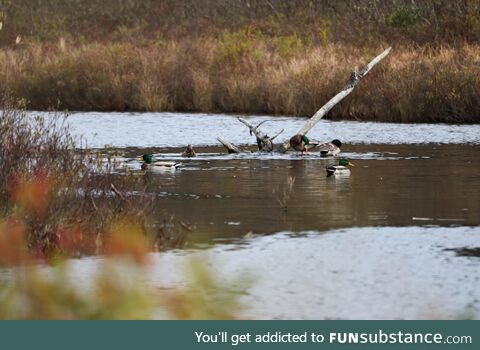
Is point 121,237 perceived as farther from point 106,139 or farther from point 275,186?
point 106,139

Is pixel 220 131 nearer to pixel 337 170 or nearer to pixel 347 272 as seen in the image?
pixel 337 170

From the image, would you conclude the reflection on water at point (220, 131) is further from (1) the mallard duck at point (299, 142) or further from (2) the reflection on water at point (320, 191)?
(1) the mallard duck at point (299, 142)

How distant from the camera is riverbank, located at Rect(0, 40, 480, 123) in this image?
32.4 m

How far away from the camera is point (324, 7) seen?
59.9 metres

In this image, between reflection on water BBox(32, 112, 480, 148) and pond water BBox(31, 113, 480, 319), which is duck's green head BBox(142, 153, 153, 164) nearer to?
pond water BBox(31, 113, 480, 319)

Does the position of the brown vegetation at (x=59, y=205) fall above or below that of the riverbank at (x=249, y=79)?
below

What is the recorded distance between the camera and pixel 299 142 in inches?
965

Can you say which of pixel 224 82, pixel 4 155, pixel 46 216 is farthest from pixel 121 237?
pixel 224 82

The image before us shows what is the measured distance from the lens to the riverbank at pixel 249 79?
106 ft

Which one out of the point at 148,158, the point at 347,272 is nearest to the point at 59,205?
the point at 347,272

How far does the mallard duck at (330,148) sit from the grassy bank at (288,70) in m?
6.62

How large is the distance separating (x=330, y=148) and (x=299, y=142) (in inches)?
22.8

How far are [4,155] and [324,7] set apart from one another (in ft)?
156

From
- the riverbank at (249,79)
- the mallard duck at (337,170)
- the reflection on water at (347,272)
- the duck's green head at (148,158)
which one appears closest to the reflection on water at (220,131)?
the riverbank at (249,79)
